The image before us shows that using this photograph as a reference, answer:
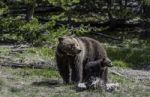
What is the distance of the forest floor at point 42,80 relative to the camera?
9.30 m

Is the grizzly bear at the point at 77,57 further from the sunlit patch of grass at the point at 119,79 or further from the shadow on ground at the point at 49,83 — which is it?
the sunlit patch of grass at the point at 119,79

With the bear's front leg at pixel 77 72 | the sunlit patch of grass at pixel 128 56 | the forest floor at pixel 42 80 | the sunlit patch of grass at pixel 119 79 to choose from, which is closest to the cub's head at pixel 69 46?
the bear's front leg at pixel 77 72

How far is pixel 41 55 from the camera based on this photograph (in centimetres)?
1505

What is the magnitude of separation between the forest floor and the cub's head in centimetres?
72

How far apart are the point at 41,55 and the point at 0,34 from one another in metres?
1.66

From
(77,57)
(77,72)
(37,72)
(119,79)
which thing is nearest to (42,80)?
(37,72)

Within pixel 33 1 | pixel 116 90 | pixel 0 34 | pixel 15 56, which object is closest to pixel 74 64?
pixel 116 90

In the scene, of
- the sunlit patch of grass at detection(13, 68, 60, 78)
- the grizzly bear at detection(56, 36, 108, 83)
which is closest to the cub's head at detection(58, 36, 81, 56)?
the grizzly bear at detection(56, 36, 108, 83)

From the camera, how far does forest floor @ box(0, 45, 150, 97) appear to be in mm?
9297

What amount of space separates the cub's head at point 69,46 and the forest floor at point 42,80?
72 centimetres

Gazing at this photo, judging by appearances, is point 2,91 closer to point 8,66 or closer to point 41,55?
point 8,66

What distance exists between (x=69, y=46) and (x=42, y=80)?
195 cm

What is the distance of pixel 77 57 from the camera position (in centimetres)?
949

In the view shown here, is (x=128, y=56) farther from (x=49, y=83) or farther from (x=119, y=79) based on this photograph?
(x=49, y=83)
